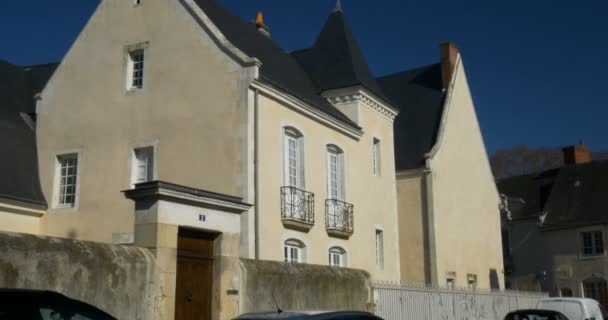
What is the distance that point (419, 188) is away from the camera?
2803cm

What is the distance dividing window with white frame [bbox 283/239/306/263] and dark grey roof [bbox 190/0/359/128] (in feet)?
13.3

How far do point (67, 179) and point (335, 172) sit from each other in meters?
7.98

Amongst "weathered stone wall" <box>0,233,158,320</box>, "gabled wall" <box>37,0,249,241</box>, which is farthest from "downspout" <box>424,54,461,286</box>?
"weathered stone wall" <box>0,233,158,320</box>

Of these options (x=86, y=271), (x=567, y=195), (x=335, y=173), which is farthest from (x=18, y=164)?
(x=567, y=195)

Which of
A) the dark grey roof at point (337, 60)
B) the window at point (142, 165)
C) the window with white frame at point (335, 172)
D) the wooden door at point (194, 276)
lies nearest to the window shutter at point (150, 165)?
the window at point (142, 165)

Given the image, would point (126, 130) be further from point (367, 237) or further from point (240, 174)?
point (367, 237)

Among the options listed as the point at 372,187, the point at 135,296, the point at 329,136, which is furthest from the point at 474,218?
the point at 135,296

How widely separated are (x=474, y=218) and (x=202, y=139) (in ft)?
56.3

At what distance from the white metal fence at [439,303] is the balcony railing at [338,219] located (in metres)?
3.76

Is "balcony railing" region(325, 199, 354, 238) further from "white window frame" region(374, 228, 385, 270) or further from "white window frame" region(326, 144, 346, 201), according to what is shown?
"white window frame" region(374, 228, 385, 270)

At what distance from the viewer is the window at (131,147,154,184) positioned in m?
19.4

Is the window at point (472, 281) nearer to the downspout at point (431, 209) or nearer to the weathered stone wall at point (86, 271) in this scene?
the downspout at point (431, 209)

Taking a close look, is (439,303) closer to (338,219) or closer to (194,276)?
(338,219)

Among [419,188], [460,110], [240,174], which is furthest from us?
[460,110]
